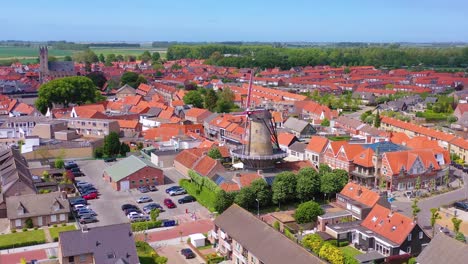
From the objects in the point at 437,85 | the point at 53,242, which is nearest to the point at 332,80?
the point at 437,85

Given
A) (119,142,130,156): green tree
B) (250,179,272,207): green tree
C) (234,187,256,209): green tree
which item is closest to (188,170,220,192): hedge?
(234,187,256,209): green tree

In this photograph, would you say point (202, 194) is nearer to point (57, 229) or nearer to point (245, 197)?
point (245, 197)

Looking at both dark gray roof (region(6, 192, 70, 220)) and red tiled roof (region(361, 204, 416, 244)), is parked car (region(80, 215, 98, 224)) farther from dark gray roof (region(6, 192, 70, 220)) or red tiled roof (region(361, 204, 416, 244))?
red tiled roof (region(361, 204, 416, 244))

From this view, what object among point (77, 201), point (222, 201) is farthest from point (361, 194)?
point (77, 201)

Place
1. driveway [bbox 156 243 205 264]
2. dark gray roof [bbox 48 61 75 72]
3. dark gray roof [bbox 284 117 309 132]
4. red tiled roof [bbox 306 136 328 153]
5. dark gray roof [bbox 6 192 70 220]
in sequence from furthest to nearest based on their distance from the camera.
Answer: dark gray roof [bbox 48 61 75 72] → dark gray roof [bbox 284 117 309 132] → red tiled roof [bbox 306 136 328 153] → dark gray roof [bbox 6 192 70 220] → driveway [bbox 156 243 205 264]

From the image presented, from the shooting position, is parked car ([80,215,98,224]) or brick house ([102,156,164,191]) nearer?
parked car ([80,215,98,224])
